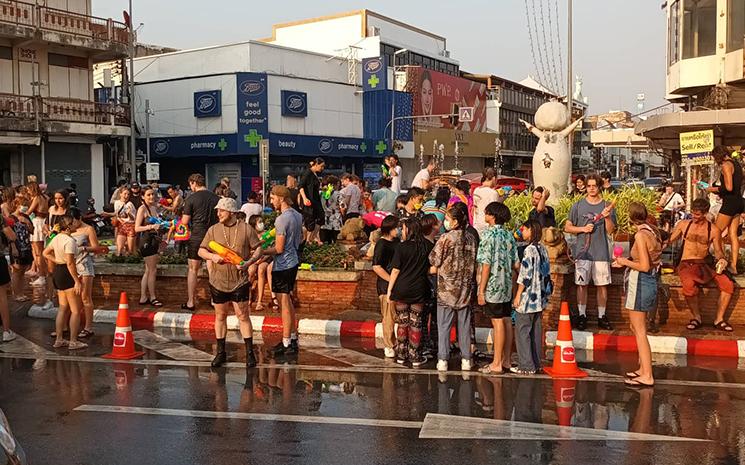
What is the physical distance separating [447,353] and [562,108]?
9244 mm

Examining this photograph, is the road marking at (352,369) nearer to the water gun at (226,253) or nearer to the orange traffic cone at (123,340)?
the orange traffic cone at (123,340)

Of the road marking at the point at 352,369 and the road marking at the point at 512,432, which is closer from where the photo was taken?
the road marking at the point at 512,432

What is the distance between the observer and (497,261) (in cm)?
803

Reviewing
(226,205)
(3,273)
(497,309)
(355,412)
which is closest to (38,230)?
(3,273)

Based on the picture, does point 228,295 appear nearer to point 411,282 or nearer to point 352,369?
point 352,369

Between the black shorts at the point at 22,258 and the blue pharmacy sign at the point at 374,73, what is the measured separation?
39.1 metres

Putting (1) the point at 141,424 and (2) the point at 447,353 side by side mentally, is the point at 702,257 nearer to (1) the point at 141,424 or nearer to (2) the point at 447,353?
(2) the point at 447,353

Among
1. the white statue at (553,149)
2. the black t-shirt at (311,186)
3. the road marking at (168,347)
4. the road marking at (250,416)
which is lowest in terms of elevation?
the road marking at (250,416)

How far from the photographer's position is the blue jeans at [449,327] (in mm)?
8336

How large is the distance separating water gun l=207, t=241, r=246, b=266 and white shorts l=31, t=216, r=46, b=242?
241 inches

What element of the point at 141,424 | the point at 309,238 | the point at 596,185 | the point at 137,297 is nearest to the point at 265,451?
the point at 141,424

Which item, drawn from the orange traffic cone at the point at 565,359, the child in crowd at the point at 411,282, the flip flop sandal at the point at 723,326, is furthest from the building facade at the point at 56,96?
the flip flop sandal at the point at 723,326

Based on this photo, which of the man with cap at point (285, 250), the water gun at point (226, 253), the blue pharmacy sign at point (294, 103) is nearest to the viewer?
the water gun at point (226, 253)

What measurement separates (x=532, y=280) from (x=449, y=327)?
1.02 m
